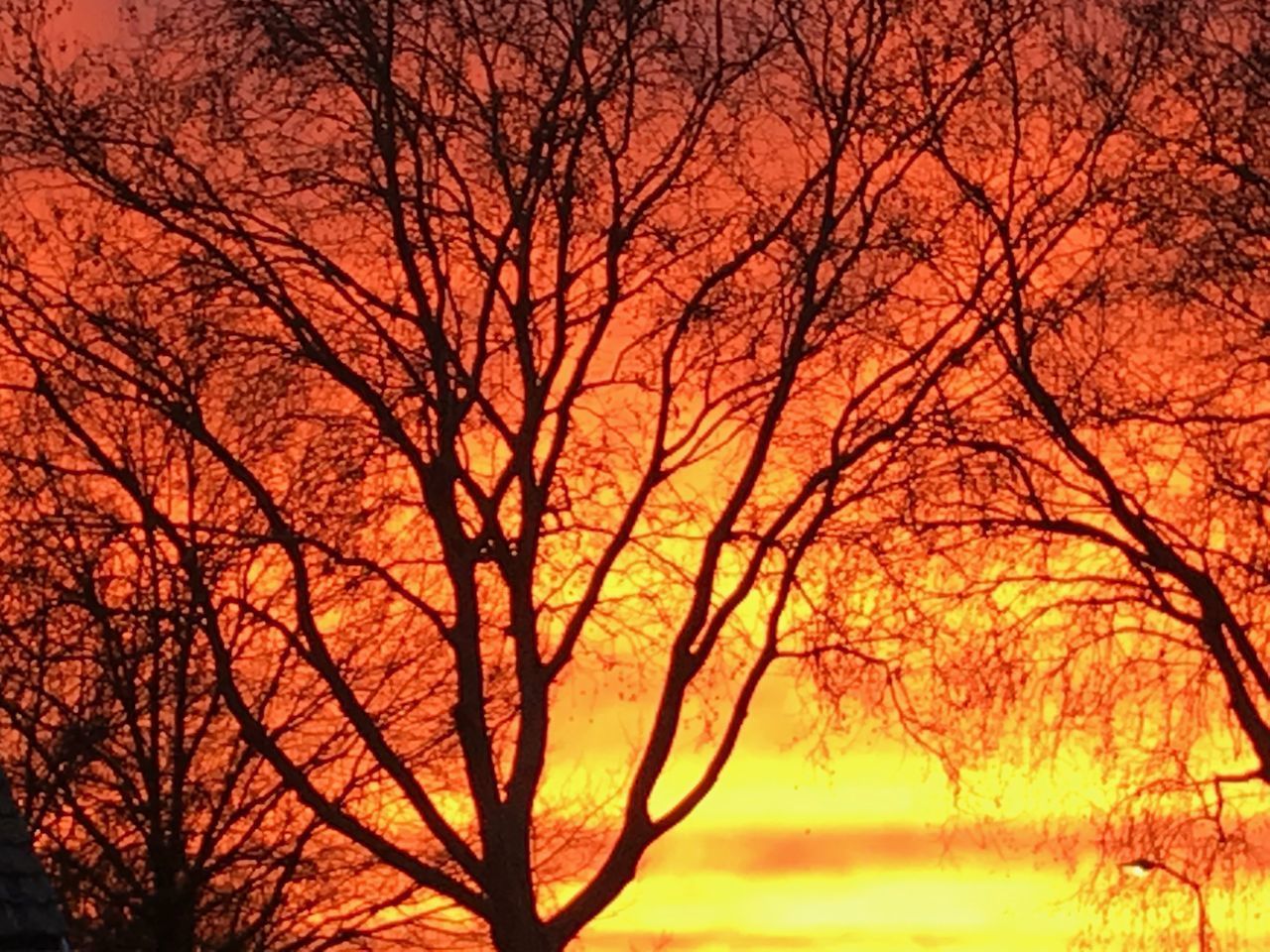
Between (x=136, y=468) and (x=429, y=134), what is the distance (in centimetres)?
1081

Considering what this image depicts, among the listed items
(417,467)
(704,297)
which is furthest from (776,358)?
(417,467)

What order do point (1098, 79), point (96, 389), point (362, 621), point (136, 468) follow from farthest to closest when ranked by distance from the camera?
point (136, 468)
point (362, 621)
point (1098, 79)
point (96, 389)

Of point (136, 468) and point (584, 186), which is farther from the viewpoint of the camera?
point (136, 468)

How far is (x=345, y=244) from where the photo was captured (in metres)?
26.2

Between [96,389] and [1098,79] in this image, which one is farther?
[1098,79]

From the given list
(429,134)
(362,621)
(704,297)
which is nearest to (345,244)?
(429,134)

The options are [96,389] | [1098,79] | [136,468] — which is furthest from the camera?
[136,468]

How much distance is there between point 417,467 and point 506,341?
4.22ft

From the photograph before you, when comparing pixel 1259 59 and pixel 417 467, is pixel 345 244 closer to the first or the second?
pixel 417 467

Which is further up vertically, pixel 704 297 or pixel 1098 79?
pixel 1098 79

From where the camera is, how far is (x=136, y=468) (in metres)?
35.8

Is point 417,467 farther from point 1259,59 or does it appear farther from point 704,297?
point 1259,59

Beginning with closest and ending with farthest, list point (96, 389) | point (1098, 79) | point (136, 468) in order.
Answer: point (96, 389) → point (1098, 79) → point (136, 468)

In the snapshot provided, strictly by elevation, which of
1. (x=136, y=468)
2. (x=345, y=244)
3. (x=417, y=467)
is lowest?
(x=417, y=467)
